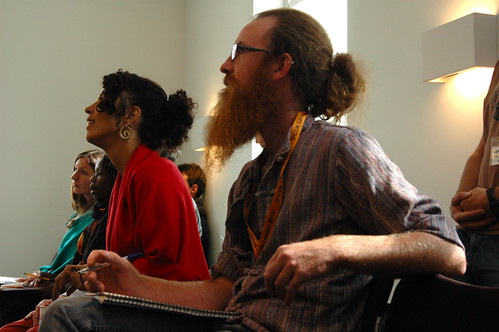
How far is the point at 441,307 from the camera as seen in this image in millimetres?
1211

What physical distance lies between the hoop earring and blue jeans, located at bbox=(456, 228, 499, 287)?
1.48 m

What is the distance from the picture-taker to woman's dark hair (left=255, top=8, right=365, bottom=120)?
6.31ft

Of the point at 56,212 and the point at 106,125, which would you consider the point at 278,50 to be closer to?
the point at 106,125

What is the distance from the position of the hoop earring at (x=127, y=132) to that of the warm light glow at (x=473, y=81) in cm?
159

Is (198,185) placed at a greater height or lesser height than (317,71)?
lesser

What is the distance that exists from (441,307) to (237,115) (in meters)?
0.94

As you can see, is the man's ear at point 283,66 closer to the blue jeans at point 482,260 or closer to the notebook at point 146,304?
the notebook at point 146,304

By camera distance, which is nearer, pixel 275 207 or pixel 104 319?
pixel 104 319

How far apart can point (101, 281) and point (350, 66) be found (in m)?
0.95

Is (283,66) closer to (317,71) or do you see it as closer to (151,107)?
(317,71)

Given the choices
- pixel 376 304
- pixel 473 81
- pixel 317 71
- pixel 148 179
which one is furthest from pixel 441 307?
pixel 473 81

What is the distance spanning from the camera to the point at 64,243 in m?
4.03

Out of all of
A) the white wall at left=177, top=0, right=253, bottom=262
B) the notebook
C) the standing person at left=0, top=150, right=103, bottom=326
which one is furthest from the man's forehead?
the white wall at left=177, top=0, right=253, bottom=262

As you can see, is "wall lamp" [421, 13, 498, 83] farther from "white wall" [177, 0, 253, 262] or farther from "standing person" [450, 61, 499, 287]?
"white wall" [177, 0, 253, 262]
